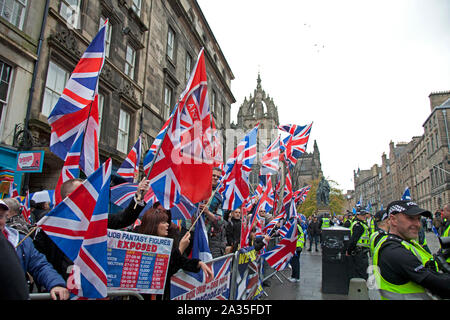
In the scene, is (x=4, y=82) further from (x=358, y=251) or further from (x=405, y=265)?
(x=358, y=251)

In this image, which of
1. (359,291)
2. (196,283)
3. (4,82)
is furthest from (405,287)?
(4,82)

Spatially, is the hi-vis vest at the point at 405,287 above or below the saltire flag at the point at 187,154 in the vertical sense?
below

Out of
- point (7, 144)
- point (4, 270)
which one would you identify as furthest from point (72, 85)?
point (7, 144)

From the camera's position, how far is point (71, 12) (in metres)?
11.2

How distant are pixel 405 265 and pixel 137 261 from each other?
2514mm

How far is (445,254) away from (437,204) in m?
52.9

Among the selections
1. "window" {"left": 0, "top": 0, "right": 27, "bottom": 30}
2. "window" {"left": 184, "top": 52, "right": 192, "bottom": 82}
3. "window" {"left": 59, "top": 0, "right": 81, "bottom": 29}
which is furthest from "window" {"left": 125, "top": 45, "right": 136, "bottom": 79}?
"window" {"left": 184, "top": 52, "right": 192, "bottom": 82}

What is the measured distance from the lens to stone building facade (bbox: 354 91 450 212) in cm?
4200

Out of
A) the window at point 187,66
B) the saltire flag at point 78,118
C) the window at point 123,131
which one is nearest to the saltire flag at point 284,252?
the saltire flag at point 78,118

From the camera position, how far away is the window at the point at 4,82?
881 cm

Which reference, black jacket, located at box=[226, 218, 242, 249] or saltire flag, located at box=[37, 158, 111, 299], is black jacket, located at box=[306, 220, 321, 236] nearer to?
black jacket, located at box=[226, 218, 242, 249]

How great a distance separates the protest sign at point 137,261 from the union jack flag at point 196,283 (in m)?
0.18

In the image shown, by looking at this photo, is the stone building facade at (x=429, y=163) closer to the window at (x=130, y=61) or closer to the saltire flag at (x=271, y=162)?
the saltire flag at (x=271, y=162)
